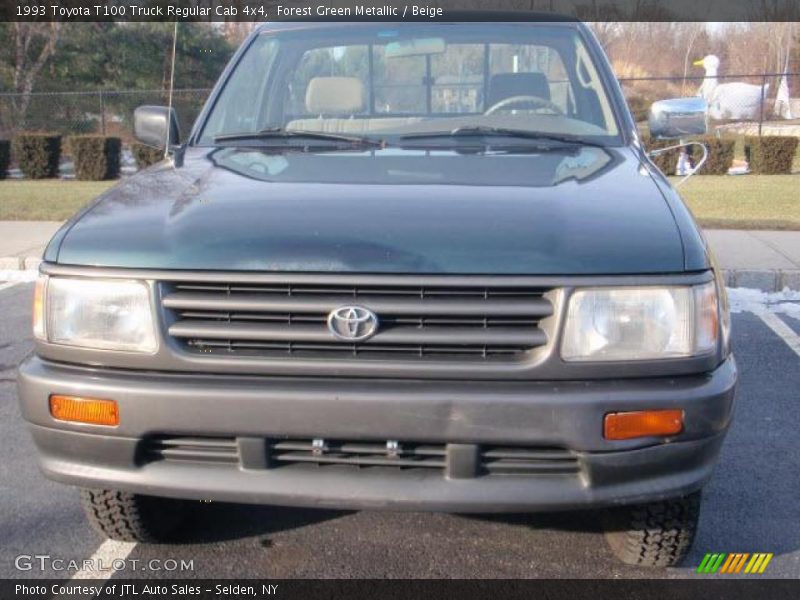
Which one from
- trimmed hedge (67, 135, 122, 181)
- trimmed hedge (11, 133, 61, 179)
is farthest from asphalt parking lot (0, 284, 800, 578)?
trimmed hedge (11, 133, 61, 179)

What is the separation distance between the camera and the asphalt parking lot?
2.97 meters

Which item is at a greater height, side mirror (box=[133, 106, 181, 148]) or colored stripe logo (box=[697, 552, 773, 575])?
side mirror (box=[133, 106, 181, 148])

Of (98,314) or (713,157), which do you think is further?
(713,157)

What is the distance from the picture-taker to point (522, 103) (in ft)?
12.2

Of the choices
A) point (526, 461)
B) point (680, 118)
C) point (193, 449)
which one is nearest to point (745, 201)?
point (680, 118)

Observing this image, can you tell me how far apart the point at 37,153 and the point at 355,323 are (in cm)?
1748

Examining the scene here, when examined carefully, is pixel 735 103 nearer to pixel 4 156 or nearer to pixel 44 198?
pixel 4 156

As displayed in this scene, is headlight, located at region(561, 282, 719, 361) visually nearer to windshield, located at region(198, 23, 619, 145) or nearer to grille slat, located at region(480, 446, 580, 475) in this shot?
grille slat, located at region(480, 446, 580, 475)

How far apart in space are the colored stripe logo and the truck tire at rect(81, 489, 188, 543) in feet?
5.95

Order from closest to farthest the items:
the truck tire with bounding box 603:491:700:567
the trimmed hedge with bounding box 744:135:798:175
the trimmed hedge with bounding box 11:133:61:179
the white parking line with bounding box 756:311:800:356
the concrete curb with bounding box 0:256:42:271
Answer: the truck tire with bounding box 603:491:700:567 < the white parking line with bounding box 756:311:800:356 < the concrete curb with bounding box 0:256:42:271 < the trimmed hedge with bounding box 744:135:798:175 < the trimmed hedge with bounding box 11:133:61:179

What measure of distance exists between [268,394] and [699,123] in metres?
2.47

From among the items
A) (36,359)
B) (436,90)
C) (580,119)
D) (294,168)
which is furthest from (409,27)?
(36,359)

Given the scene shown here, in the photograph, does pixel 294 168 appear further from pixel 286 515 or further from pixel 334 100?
pixel 286 515

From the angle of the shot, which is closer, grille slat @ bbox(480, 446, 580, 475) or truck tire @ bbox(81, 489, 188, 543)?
grille slat @ bbox(480, 446, 580, 475)
